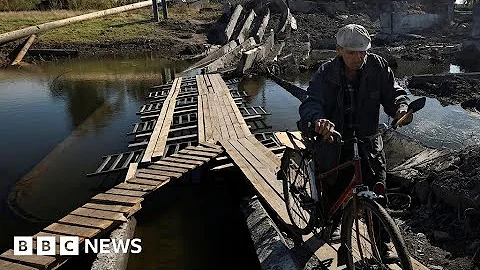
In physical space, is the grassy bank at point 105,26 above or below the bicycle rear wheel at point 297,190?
above

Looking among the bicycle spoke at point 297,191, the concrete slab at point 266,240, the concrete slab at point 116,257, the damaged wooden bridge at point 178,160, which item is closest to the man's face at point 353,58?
the bicycle spoke at point 297,191

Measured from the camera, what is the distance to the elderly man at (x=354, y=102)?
3.38m

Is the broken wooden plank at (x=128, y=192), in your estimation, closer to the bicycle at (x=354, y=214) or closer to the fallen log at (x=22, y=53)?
the bicycle at (x=354, y=214)

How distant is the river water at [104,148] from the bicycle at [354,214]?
1.47 m

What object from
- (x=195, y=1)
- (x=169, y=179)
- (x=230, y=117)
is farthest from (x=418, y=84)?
(x=195, y=1)

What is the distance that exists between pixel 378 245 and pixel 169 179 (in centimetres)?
358

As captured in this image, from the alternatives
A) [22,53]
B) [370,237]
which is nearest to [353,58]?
[370,237]

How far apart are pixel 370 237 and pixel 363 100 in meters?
1.03

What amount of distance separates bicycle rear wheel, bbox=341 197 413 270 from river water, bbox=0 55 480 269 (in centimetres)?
204

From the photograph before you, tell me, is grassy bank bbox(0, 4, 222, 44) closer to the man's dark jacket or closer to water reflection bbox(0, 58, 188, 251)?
water reflection bbox(0, 58, 188, 251)

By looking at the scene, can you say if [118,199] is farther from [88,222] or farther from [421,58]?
[421,58]

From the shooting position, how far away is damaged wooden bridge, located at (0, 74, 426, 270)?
4.75 metres

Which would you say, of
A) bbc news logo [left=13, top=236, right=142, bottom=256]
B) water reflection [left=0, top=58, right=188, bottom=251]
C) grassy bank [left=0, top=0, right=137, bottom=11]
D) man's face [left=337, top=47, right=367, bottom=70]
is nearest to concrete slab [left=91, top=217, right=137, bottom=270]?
bbc news logo [left=13, top=236, right=142, bottom=256]

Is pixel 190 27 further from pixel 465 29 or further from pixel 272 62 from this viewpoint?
pixel 465 29
